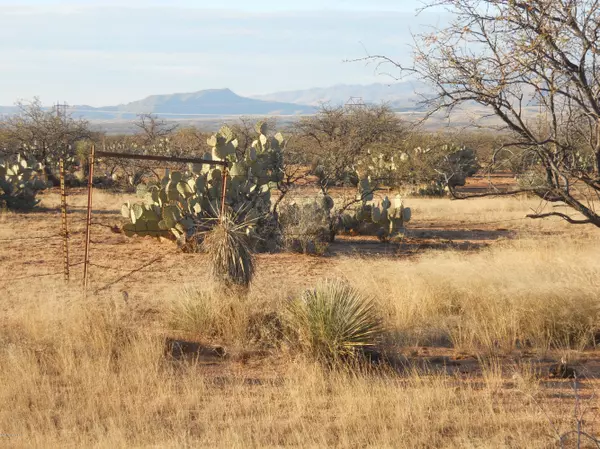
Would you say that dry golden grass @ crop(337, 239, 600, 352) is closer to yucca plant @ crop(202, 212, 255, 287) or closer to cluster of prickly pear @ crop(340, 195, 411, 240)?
yucca plant @ crop(202, 212, 255, 287)

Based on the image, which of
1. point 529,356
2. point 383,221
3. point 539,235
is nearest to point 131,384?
point 529,356

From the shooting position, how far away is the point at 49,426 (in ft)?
18.0

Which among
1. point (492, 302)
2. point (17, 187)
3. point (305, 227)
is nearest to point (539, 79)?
point (492, 302)

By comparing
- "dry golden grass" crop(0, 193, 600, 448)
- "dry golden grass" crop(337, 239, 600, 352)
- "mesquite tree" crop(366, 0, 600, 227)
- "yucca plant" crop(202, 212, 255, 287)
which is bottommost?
"dry golden grass" crop(0, 193, 600, 448)

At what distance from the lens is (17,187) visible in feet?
Answer: 68.8

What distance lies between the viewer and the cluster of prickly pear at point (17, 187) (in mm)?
20719

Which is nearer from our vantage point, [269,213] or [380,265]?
[380,265]

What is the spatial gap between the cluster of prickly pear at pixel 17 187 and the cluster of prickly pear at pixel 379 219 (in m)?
9.33

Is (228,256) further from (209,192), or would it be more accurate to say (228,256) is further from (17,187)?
(17,187)

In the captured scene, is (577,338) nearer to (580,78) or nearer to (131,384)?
(580,78)

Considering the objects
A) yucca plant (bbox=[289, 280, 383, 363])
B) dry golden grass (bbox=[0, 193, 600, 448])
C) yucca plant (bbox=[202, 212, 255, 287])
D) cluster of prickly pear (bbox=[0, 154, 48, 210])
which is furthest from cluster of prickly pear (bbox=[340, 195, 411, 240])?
cluster of prickly pear (bbox=[0, 154, 48, 210])

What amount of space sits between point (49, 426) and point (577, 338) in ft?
18.0

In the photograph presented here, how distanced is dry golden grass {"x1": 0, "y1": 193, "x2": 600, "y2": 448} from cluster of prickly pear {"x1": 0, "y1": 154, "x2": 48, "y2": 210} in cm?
953

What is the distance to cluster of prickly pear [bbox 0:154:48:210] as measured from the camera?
20719mm
